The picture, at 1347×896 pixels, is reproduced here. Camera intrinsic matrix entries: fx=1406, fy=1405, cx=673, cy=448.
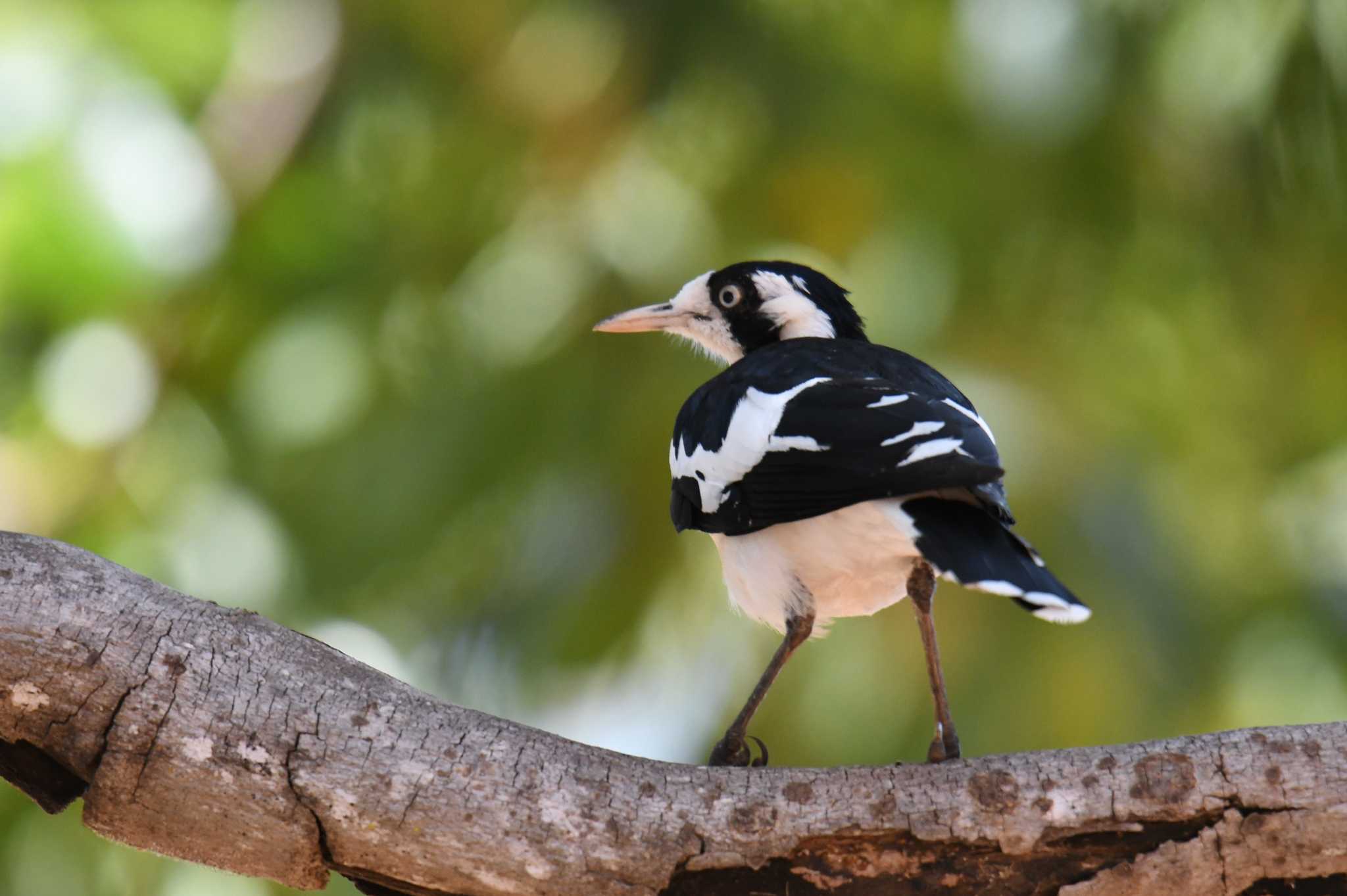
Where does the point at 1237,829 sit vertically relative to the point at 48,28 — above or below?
below

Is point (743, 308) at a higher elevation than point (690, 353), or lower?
lower

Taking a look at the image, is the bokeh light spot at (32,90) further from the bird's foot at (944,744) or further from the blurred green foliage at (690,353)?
the bird's foot at (944,744)

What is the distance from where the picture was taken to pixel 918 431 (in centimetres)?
307

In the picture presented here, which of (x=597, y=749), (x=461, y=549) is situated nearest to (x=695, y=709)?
(x=461, y=549)

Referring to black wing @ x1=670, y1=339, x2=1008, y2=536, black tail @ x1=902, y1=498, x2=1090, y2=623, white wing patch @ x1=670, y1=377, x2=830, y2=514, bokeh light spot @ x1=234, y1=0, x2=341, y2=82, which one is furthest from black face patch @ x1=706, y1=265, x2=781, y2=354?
bokeh light spot @ x1=234, y1=0, x2=341, y2=82

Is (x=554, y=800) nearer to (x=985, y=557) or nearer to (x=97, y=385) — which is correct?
(x=985, y=557)

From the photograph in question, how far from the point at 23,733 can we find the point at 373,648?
4.47 meters

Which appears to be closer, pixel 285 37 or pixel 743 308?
pixel 743 308

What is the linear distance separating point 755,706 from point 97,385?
5.10 m

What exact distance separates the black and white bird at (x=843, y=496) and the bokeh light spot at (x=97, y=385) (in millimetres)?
4323

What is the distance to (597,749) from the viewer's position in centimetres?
308

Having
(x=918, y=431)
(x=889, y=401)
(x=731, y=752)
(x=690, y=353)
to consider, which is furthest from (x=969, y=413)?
(x=690, y=353)

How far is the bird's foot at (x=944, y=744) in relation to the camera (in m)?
3.21

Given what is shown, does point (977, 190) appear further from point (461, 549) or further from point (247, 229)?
point (247, 229)
